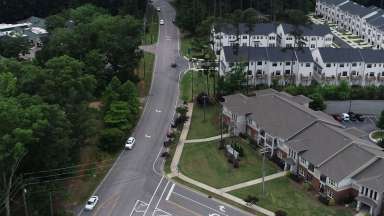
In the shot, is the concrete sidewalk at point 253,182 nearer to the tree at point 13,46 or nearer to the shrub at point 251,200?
the shrub at point 251,200

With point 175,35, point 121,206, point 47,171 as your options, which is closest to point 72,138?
point 47,171

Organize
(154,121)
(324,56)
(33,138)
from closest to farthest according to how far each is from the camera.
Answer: (33,138)
(154,121)
(324,56)

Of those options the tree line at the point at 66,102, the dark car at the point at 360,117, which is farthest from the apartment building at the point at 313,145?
the tree line at the point at 66,102

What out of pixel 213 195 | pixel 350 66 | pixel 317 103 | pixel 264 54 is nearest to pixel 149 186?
pixel 213 195

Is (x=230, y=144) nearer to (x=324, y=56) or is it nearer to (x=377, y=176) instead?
(x=377, y=176)

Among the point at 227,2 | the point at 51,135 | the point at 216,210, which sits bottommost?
the point at 216,210

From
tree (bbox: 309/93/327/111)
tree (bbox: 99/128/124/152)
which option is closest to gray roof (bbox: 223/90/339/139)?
tree (bbox: 309/93/327/111)
